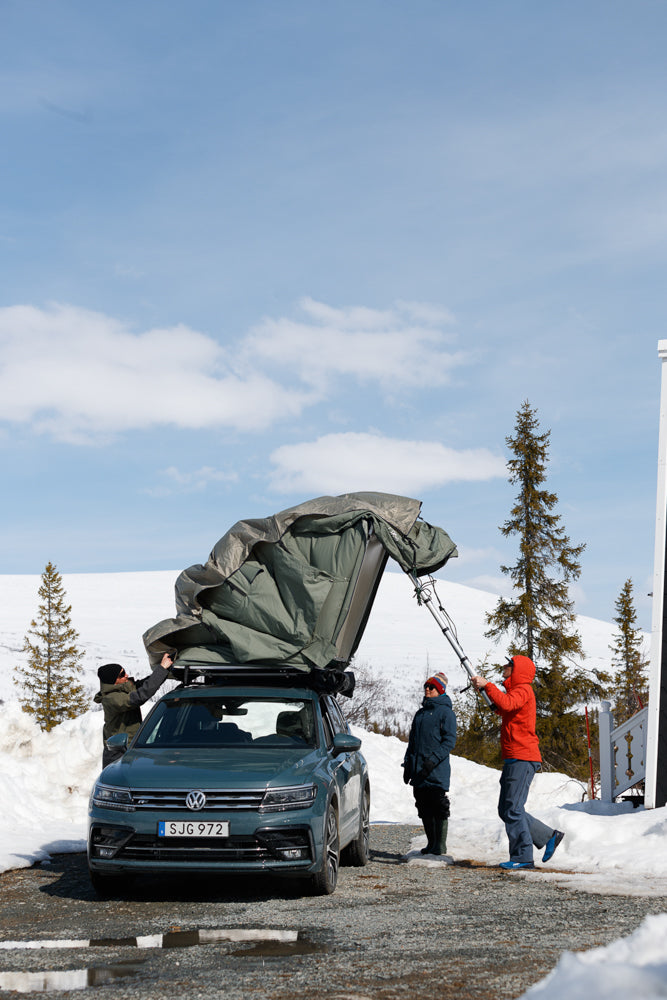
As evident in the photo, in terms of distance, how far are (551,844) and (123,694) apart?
4347mm

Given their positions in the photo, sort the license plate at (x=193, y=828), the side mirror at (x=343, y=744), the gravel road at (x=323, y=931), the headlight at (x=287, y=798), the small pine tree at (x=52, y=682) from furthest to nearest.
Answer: the small pine tree at (x=52, y=682)
the side mirror at (x=343, y=744)
the headlight at (x=287, y=798)
the license plate at (x=193, y=828)
the gravel road at (x=323, y=931)

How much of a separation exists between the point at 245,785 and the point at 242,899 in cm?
92

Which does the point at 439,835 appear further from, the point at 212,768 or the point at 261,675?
Result: the point at 212,768

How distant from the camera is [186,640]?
9992 millimetres

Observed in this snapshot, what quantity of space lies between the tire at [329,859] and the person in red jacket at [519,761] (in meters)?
1.94

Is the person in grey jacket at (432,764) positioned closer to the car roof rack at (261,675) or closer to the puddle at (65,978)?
the car roof rack at (261,675)

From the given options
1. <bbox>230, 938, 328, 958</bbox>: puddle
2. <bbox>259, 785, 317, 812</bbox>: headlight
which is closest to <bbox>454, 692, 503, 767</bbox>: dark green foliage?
<bbox>259, 785, 317, 812</bbox>: headlight

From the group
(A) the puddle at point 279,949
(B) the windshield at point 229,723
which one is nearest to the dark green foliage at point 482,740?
(B) the windshield at point 229,723

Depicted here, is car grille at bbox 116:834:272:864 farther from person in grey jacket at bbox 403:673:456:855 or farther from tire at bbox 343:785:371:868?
person in grey jacket at bbox 403:673:456:855

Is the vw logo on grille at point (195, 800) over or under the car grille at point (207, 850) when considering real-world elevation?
over

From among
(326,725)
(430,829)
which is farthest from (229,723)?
(430,829)

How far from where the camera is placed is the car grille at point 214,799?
739cm

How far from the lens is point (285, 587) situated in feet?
31.6

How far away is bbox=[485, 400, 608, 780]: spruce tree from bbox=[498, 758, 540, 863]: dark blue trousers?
81.9 feet
